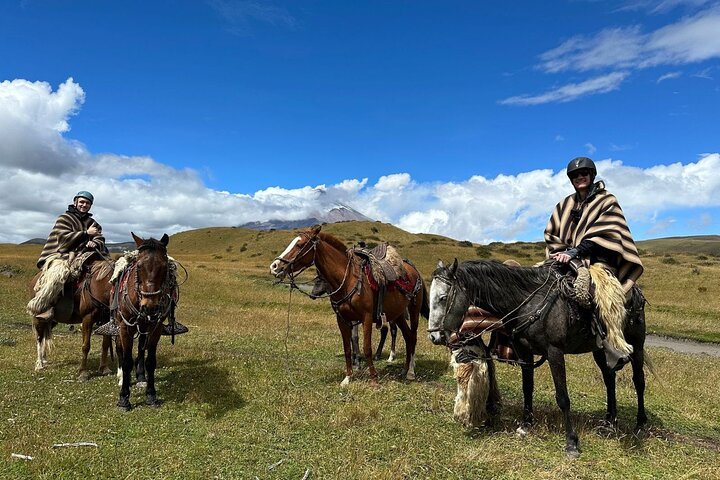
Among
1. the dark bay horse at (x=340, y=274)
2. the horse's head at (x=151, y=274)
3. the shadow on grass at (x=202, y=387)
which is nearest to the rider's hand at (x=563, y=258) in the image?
the dark bay horse at (x=340, y=274)

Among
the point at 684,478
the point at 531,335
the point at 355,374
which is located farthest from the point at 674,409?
the point at 355,374

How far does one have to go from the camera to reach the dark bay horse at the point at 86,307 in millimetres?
11055

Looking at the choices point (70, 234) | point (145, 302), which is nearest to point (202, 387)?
A: point (145, 302)

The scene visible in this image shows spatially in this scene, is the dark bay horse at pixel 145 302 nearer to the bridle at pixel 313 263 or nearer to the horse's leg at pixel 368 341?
the bridle at pixel 313 263

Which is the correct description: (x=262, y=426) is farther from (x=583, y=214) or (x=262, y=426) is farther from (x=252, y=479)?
(x=583, y=214)

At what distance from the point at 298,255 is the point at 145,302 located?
327 centimetres

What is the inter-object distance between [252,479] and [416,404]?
389 cm

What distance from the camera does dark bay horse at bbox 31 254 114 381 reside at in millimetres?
11055

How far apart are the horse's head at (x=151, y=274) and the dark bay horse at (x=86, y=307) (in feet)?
13.1

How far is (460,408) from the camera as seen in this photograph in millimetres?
7078

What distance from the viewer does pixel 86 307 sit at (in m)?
11.2

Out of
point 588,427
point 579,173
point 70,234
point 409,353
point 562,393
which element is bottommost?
point 588,427

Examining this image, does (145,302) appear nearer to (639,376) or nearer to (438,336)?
(438,336)

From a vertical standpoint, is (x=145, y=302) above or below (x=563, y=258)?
below
